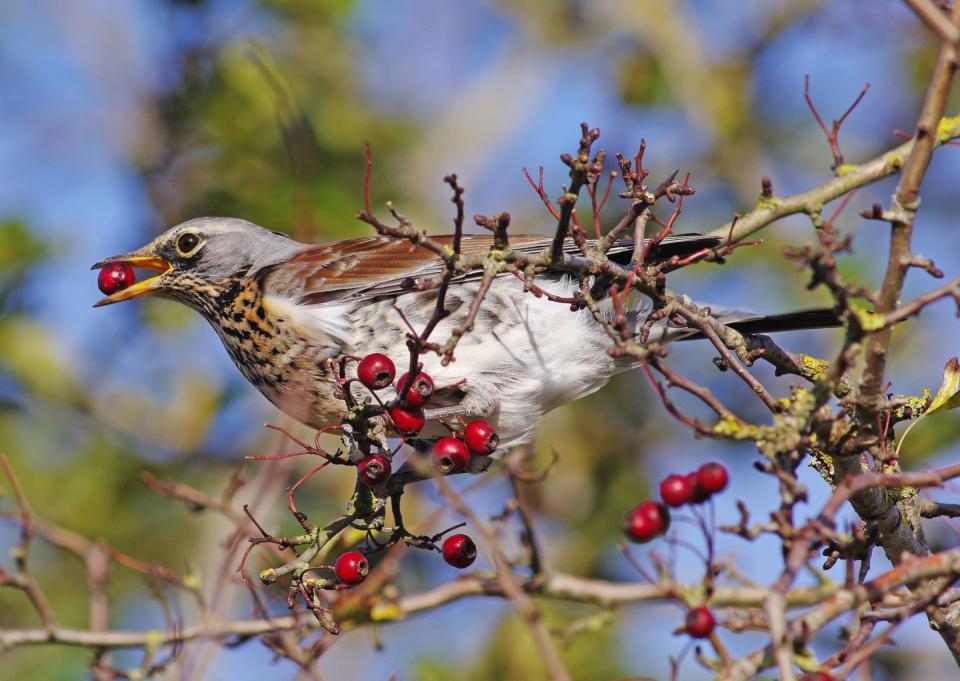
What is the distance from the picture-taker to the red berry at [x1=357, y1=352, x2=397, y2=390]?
2518 mm

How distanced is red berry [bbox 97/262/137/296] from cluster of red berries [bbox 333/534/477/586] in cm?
171

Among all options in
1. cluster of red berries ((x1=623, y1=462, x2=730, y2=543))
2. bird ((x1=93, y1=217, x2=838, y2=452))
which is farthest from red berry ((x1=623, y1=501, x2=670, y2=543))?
bird ((x1=93, y1=217, x2=838, y2=452))

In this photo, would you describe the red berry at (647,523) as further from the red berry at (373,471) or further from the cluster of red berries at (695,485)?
the red berry at (373,471)

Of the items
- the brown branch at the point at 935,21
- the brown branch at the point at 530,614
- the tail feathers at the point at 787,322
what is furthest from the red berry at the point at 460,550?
the brown branch at the point at 935,21

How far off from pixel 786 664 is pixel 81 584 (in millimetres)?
4489

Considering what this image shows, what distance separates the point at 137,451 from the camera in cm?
503

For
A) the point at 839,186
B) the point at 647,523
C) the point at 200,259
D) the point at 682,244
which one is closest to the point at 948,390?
the point at 839,186

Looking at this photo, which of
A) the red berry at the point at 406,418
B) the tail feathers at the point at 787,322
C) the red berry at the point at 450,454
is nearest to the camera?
the red berry at the point at 406,418

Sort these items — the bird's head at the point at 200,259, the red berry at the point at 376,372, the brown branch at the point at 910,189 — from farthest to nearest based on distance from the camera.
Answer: the bird's head at the point at 200,259
the red berry at the point at 376,372
the brown branch at the point at 910,189

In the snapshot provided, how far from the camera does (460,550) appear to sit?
2.70m

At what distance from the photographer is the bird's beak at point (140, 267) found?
3.81m

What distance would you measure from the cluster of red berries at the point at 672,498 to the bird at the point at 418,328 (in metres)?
1.32

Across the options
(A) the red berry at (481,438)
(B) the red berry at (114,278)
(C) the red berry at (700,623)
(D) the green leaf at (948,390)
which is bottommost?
(C) the red berry at (700,623)

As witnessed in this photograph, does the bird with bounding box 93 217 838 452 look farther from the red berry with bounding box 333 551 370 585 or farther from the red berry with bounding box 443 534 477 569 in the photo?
the red berry with bounding box 333 551 370 585
